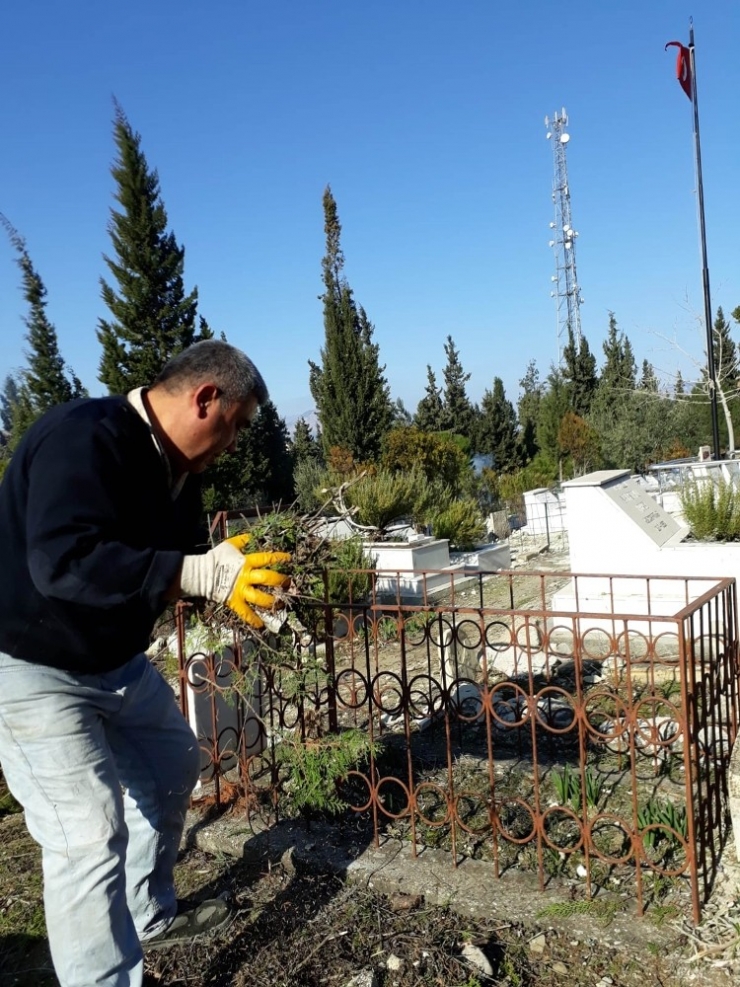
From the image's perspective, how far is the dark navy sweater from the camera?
174cm

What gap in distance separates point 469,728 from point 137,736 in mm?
2448

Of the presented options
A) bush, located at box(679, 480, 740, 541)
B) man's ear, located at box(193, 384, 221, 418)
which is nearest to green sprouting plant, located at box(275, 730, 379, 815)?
man's ear, located at box(193, 384, 221, 418)

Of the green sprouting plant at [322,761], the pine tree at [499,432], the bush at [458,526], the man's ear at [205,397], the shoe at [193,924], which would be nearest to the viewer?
the man's ear at [205,397]

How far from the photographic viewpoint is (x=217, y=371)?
6.75ft

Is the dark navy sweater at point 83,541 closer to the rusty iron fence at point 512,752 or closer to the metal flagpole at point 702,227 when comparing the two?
the rusty iron fence at point 512,752

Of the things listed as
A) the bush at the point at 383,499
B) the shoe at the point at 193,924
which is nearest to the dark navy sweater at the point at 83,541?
the shoe at the point at 193,924

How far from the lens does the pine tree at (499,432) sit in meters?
29.9

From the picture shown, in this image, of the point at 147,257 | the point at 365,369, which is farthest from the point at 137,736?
the point at 365,369

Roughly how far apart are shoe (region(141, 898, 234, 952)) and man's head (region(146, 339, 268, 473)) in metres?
1.49

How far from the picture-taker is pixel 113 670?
2086mm

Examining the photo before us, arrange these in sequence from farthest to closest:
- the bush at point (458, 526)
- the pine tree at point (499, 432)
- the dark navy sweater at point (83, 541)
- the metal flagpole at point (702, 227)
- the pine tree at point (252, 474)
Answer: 1. the pine tree at point (499, 432)
2. the pine tree at point (252, 474)
3. the metal flagpole at point (702, 227)
4. the bush at point (458, 526)
5. the dark navy sweater at point (83, 541)

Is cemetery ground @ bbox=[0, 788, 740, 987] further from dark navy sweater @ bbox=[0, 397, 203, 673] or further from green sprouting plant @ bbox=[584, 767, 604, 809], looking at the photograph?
dark navy sweater @ bbox=[0, 397, 203, 673]

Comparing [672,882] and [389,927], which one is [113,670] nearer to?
[389,927]

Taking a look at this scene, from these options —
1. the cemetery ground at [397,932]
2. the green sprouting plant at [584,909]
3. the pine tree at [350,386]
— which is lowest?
the cemetery ground at [397,932]
